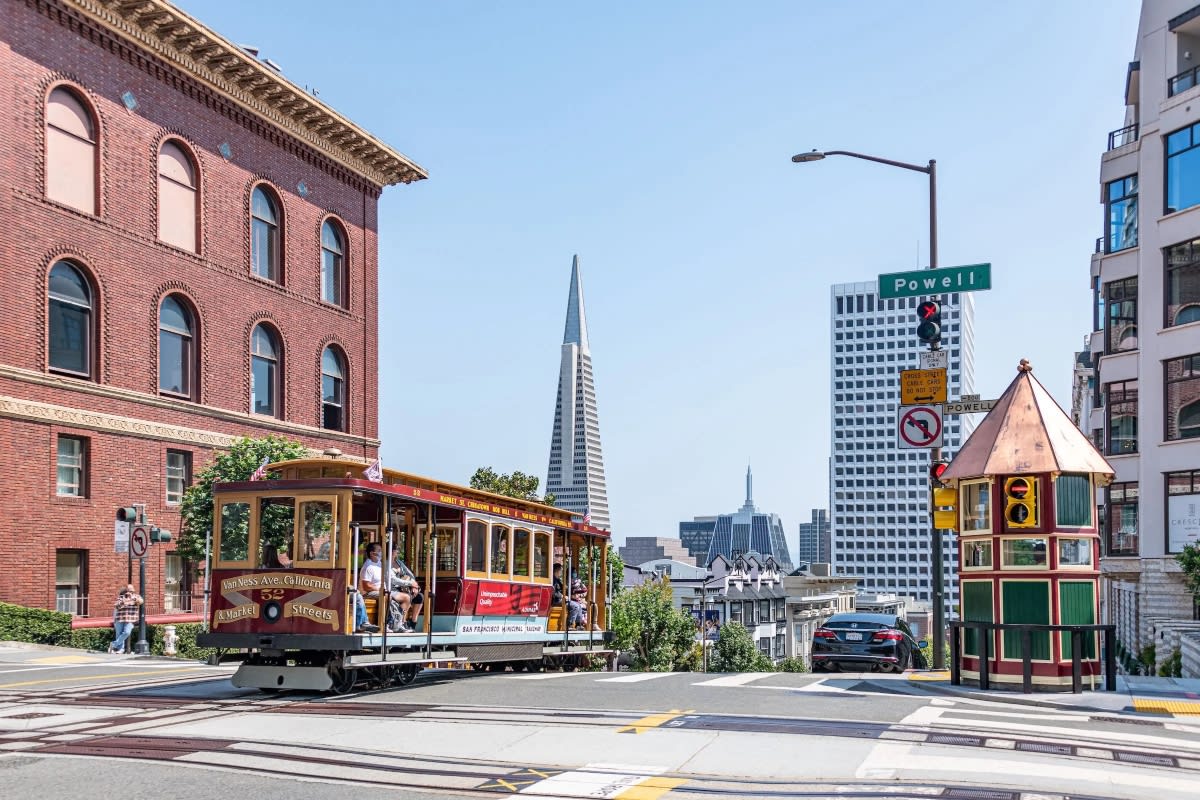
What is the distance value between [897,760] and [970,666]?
7.32 metres

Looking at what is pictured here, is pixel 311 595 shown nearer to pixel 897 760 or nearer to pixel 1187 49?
pixel 897 760

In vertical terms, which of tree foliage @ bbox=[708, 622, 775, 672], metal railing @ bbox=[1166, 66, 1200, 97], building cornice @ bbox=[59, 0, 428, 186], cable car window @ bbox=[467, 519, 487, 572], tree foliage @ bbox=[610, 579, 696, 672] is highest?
building cornice @ bbox=[59, 0, 428, 186]

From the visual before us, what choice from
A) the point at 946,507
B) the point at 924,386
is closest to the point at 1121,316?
the point at 924,386

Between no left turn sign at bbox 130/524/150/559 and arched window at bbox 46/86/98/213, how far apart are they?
1033cm

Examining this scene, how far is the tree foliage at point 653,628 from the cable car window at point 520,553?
38.4 meters

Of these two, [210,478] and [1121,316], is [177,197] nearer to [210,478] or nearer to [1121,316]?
[210,478]

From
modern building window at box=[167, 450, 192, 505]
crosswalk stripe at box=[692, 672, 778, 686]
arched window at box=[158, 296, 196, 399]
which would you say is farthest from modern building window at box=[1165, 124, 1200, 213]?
modern building window at box=[167, 450, 192, 505]

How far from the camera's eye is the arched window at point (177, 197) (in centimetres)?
3772

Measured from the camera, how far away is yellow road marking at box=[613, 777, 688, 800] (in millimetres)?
9273

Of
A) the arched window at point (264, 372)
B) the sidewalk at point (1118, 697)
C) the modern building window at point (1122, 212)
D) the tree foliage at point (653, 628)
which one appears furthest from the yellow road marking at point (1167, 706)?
the tree foliage at point (653, 628)

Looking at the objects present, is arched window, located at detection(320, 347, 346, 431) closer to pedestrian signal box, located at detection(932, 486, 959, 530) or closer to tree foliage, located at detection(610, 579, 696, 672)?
tree foliage, located at detection(610, 579, 696, 672)

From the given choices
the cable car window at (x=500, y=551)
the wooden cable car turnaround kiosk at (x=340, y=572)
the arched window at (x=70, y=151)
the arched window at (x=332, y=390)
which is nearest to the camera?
the wooden cable car turnaround kiosk at (x=340, y=572)

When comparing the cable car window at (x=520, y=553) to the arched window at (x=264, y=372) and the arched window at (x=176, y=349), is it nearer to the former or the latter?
the arched window at (x=176, y=349)

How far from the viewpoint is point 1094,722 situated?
13609 mm
